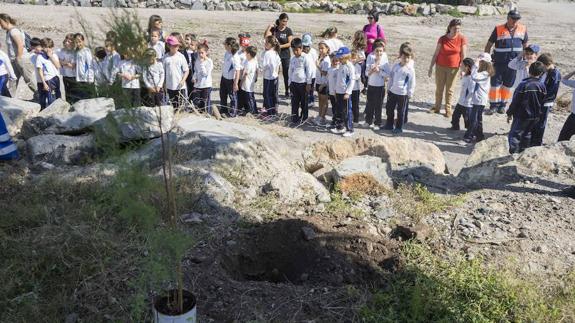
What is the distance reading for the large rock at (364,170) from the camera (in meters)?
6.28

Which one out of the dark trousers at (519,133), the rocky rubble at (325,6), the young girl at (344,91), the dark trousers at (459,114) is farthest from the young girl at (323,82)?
the rocky rubble at (325,6)

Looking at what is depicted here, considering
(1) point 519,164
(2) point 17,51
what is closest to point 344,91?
(1) point 519,164

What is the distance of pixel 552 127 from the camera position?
33.5ft

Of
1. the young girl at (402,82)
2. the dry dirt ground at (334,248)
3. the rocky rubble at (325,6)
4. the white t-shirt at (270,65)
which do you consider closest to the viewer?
the dry dirt ground at (334,248)

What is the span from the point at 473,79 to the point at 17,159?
7061 mm

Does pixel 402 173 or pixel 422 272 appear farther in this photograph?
pixel 402 173

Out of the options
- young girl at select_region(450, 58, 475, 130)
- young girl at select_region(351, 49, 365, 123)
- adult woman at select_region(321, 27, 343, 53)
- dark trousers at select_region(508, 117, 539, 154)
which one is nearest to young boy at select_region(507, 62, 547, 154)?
dark trousers at select_region(508, 117, 539, 154)

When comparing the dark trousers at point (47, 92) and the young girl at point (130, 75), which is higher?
the young girl at point (130, 75)

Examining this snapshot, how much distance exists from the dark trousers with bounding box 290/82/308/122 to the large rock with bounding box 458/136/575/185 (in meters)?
3.33

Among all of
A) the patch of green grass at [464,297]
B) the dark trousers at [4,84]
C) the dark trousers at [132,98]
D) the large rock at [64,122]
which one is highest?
the dark trousers at [132,98]

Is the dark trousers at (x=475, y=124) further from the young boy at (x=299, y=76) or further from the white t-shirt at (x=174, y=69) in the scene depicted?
the white t-shirt at (x=174, y=69)

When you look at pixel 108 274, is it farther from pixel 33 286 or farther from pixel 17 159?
pixel 17 159

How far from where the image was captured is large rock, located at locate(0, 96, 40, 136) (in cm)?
803

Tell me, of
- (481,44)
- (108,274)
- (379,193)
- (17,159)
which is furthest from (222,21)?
(108,274)
